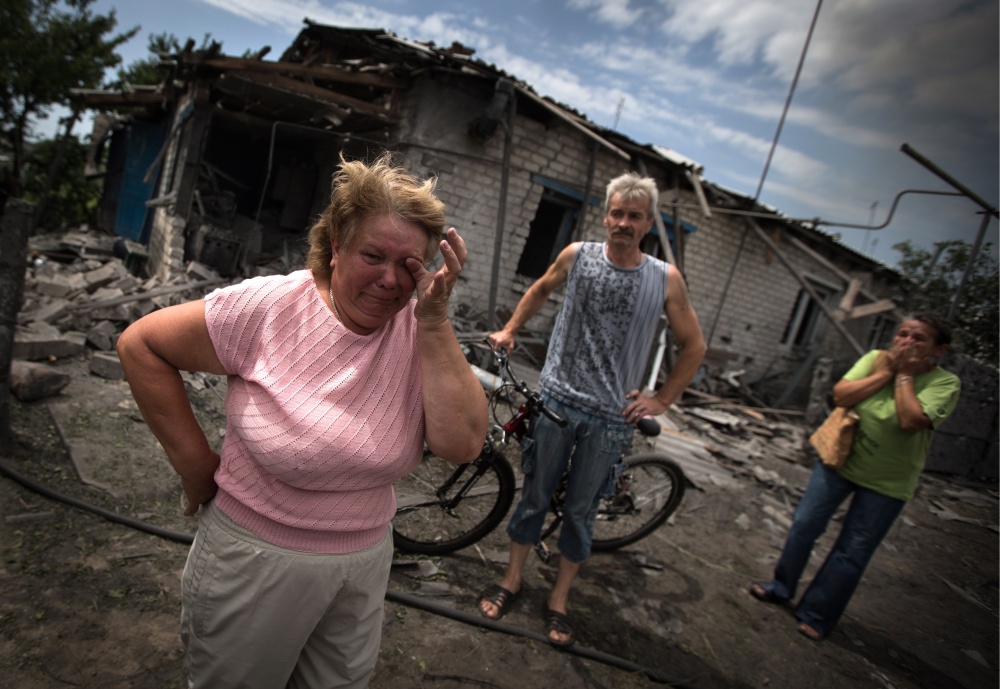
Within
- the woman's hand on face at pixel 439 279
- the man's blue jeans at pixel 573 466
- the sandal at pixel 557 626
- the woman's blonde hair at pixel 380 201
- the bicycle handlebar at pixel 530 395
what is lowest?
the sandal at pixel 557 626

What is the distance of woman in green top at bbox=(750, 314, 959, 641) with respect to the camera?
3029 mm

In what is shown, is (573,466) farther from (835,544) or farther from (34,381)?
(34,381)

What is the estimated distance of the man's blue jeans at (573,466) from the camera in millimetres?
2656

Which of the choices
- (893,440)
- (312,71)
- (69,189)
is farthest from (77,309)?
(69,189)

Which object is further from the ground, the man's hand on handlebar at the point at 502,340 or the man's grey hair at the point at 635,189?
the man's grey hair at the point at 635,189

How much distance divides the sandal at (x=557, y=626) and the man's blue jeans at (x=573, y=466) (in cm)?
30

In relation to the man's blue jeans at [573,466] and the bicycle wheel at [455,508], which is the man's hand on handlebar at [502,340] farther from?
the bicycle wheel at [455,508]

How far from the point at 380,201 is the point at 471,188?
680 cm

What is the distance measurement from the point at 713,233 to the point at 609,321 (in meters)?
8.56

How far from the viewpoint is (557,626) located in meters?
2.76

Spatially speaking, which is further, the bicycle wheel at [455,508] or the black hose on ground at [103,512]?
the bicycle wheel at [455,508]

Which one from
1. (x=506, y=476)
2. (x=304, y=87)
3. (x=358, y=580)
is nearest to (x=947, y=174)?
(x=506, y=476)

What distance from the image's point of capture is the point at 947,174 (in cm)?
554

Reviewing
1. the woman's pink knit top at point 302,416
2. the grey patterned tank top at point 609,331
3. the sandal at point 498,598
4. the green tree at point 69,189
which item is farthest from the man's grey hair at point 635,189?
the green tree at point 69,189
